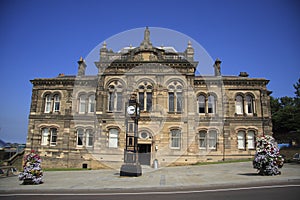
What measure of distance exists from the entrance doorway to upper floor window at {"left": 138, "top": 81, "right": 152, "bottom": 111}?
4.17 m

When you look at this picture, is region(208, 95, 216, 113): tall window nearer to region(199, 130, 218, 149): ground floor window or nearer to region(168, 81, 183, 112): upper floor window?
region(199, 130, 218, 149): ground floor window

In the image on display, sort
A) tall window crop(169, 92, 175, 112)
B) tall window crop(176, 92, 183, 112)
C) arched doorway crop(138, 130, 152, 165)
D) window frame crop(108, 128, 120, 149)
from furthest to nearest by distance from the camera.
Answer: tall window crop(169, 92, 175, 112) → tall window crop(176, 92, 183, 112) → window frame crop(108, 128, 120, 149) → arched doorway crop(138, 130, 152, 165)

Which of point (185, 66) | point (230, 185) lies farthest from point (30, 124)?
point (230, 185)

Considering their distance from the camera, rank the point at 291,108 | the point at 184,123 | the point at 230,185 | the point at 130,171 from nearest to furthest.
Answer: the point at 230,185
the point at 130,171
the point at 184,123
the point at 291,108

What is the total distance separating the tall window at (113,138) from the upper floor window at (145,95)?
13.5ft

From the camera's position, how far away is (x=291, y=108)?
3766cm

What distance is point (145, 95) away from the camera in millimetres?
25531

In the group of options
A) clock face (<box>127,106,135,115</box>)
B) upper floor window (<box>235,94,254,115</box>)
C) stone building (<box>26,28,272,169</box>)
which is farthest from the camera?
upper floor window (<box>235,94,254,115</box>)

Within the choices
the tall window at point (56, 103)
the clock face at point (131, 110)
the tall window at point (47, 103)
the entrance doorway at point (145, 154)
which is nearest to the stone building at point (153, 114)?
the entrance doorway at point (145, 154)

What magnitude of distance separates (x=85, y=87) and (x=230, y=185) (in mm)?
21438

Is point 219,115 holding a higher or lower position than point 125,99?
lower

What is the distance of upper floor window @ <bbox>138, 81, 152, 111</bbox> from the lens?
25492mm

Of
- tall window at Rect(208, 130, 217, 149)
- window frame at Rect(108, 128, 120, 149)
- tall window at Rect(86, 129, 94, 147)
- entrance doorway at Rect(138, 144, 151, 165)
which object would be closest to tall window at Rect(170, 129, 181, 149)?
entrance doorway at Rect(138, 144, 151, 165)

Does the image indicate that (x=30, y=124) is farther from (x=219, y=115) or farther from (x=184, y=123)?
(x=219, y=115)
